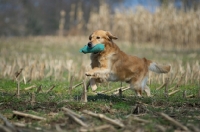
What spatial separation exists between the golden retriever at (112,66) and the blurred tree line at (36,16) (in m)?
21.3

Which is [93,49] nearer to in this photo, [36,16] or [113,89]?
[113,89]

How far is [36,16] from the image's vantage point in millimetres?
34531

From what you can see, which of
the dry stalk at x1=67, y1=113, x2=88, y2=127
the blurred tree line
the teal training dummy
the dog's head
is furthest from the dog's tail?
the blurred tree line

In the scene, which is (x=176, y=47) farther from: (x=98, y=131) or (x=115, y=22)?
(x=98, y=131)

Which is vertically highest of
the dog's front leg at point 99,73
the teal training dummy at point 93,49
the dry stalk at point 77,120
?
the teal training dummy at point 93,49

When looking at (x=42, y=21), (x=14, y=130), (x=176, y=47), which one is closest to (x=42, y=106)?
(x=14, y=130)

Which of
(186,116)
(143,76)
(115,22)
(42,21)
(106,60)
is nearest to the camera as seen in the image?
(186,116)

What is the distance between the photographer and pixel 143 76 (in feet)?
26.6

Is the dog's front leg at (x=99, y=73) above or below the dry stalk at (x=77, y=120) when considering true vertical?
above

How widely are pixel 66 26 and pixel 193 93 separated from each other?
96.2 ft

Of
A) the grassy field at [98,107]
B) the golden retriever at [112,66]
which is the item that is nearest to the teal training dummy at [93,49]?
the golden retriever at [112,66]

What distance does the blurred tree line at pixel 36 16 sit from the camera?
31.0 meters

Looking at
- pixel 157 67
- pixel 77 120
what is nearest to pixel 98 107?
pixel 77 120

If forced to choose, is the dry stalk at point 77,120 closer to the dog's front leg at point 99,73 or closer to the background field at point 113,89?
the background field at point 113,89
